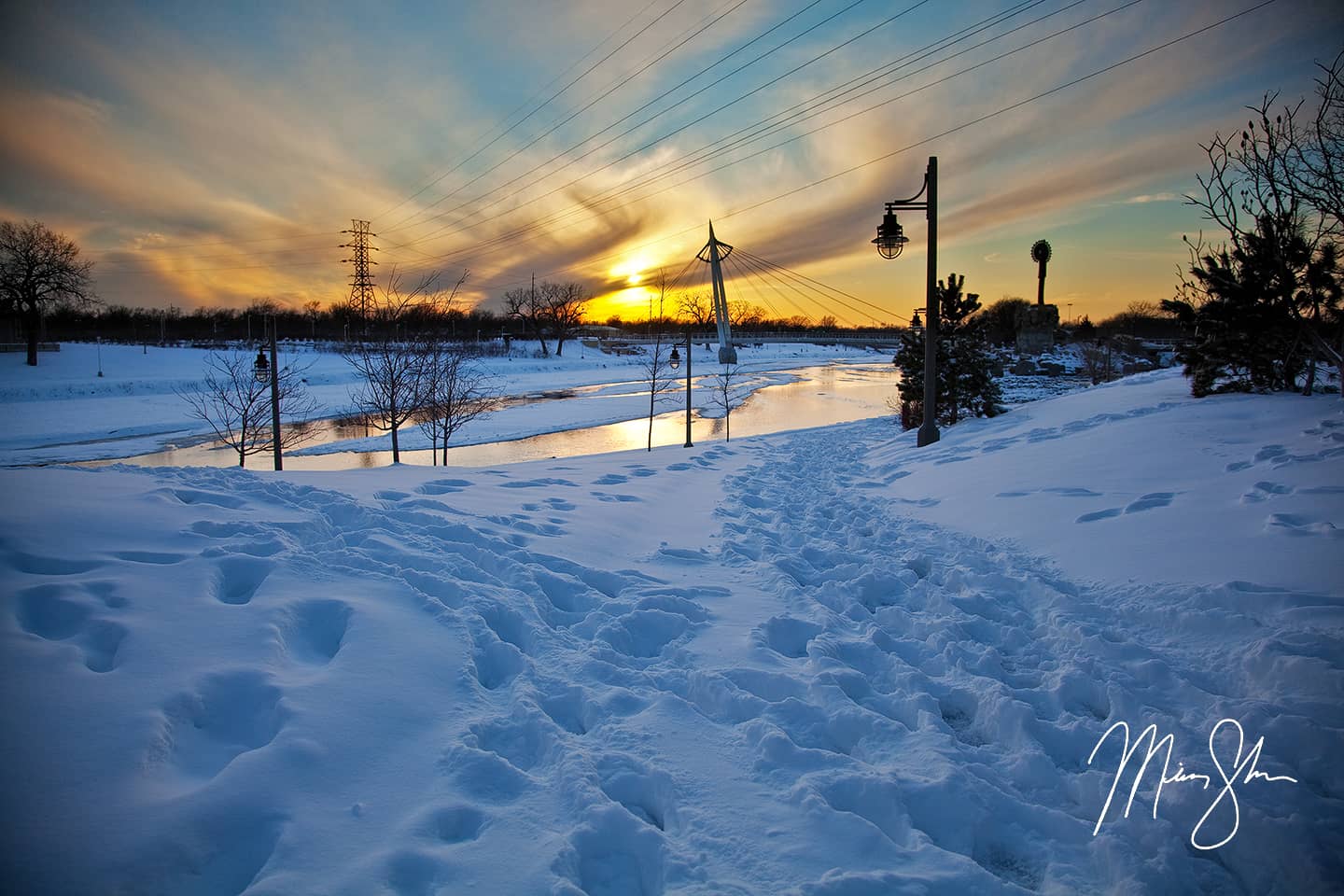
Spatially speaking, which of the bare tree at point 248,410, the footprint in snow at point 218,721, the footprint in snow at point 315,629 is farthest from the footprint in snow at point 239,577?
the bare tree at point 248,410

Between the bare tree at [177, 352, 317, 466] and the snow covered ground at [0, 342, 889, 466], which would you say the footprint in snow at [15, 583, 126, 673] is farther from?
the snow covered ground at [0, 342, 889, 466]

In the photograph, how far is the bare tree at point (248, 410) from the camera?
72.0ft

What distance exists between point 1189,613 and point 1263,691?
37.9 inches

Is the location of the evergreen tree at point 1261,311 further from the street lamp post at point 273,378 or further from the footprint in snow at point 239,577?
the street lamp post at point 273,378

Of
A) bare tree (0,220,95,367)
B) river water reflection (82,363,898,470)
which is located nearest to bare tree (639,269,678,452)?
river water reflection (82,363,898,470)

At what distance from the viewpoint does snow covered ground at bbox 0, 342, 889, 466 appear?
25016 mm

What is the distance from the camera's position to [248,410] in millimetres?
23781

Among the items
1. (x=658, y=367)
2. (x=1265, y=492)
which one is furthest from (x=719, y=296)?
(x=1265, y=492)

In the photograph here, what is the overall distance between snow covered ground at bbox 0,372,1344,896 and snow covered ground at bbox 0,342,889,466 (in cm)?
2171

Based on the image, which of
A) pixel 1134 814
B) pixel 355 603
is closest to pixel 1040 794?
pixel 1134 814

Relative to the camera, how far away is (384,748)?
9.27 ft

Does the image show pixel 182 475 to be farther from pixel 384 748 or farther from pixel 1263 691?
pixel 1263 691

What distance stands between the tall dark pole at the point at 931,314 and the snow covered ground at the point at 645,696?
23.5 ft

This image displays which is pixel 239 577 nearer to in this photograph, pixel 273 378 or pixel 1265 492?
pixel 1265 492
